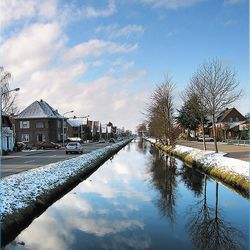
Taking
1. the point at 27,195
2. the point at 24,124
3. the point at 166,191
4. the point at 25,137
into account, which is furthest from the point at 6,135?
the point at 27,195

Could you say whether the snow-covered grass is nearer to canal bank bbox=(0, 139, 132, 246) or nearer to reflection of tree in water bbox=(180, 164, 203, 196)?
canal bank bbox=(0, 139, 132, 246)

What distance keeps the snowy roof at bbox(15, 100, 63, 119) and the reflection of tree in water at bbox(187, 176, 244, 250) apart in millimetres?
68240

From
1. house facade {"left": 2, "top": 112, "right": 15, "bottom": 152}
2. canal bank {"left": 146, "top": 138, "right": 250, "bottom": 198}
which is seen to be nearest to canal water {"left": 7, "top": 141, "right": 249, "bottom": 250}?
canal bank {"left": 146, "top": 138, "right": 250, "bottom": 198}

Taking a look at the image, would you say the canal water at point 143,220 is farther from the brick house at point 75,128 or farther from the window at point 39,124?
the brick house at point 75,128

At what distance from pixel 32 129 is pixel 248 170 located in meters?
67.0

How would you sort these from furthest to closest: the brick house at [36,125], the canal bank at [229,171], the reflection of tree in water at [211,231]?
the brick house at [36,125], the canal bank at [229,171], the reflection of tree in water at [211,231]

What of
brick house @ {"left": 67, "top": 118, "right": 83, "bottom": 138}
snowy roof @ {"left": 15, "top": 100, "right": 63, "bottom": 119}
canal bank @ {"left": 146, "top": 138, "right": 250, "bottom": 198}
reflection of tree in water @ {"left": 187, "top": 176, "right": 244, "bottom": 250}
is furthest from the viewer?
brick house @ {"left": 67, "top": 118, "right": 83, "bottom": 138}

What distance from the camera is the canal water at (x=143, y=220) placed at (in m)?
9.95

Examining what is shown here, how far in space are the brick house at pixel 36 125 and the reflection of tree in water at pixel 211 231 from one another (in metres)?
67.8

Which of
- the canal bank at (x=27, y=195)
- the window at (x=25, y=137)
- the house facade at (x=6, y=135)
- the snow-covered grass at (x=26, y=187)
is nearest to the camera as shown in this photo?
the canal bank at (x=27, y=195)

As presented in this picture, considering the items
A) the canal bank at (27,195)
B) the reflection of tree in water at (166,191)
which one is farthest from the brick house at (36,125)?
the canal bank at (27,195)

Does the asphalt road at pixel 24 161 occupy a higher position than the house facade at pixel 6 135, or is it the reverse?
the house facade at pixel 6 135

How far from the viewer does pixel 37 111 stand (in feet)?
265

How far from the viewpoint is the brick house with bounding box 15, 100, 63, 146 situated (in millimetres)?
78938
